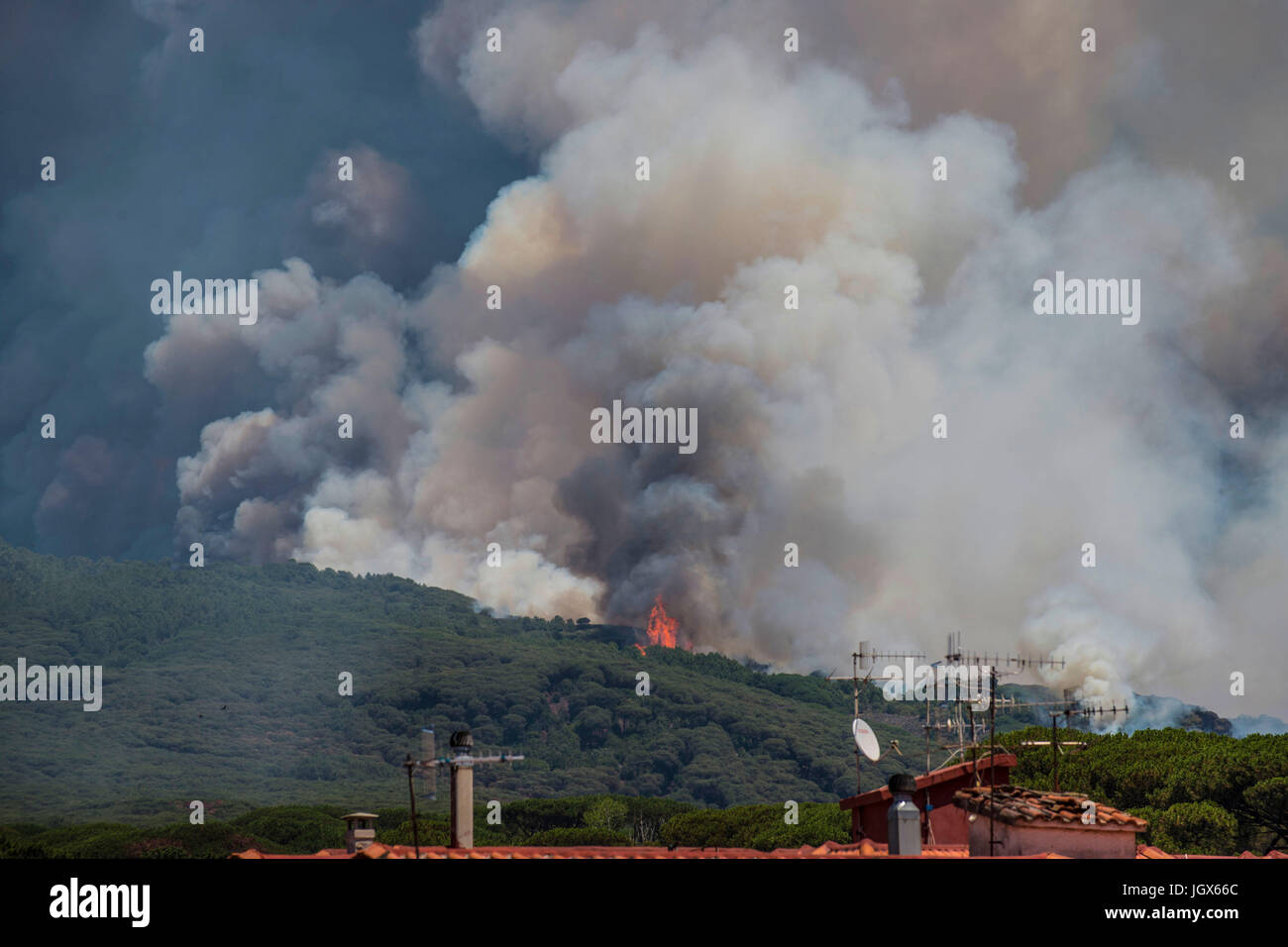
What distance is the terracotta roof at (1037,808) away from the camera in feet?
86.6

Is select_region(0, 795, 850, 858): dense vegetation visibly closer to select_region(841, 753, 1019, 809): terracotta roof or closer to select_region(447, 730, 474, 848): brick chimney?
select_region(841, 753, 1019, 809): terracotta roof

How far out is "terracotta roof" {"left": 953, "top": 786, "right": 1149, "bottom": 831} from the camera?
2641cm

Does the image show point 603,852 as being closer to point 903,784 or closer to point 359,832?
point 359,832

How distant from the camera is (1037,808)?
26.8 metres

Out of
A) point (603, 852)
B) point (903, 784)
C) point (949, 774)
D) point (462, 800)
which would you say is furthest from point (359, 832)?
point (949, 774)

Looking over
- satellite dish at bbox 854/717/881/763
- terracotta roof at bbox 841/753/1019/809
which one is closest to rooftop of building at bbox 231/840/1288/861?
terracotta roof at bbox 841/753/1019/809

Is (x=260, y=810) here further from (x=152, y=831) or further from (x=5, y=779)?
(x=5, y=779)

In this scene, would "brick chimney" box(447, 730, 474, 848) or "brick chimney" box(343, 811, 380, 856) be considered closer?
"brick chimney" box(447, 730, 474, 848)

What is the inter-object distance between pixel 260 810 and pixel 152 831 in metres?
18.8

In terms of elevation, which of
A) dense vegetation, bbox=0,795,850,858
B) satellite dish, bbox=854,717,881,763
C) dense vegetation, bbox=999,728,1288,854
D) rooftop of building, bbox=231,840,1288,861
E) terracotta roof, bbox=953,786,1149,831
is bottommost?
dense vegetation, bbox=0,795,850,858

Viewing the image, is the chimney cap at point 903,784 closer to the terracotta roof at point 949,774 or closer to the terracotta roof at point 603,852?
the terracotta roof at point 603,852
